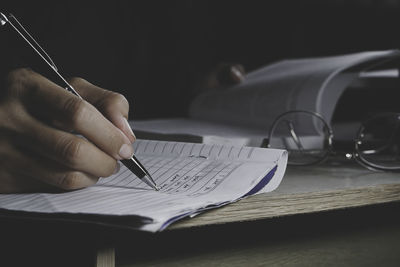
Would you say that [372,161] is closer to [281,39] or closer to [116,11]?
[281,39]

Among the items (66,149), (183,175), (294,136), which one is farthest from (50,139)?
(294,136)

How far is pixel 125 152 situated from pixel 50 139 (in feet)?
0.23

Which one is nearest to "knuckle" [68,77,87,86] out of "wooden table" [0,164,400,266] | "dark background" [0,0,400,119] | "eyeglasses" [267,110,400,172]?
"wooden table" [0,164,400,266]

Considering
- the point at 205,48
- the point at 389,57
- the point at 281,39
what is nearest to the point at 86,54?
the point at 205,48

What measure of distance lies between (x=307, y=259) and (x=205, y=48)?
1.56 m

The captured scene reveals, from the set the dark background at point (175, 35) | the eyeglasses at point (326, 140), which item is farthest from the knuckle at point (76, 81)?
the dark background at point (175, 35)

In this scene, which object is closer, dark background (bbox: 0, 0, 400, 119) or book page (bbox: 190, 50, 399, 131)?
book page (bbox: 190, 50, 399, 131)

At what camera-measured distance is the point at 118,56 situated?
1.96 metres

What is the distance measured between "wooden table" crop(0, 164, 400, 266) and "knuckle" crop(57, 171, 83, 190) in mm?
55

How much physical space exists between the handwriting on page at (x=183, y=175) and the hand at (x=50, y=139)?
5 centimetres

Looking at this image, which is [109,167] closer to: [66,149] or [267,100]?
[66,149]

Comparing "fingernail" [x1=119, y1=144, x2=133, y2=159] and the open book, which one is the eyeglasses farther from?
"fingernail" [x1=119, y1=144, x2=133, y2=159]

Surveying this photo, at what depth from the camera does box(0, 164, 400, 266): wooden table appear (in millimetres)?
380

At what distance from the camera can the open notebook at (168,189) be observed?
0.35m
